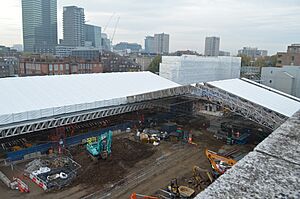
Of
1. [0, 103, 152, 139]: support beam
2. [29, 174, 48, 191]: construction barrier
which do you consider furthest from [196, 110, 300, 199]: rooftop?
[0, 103, 152, 139]: support beam

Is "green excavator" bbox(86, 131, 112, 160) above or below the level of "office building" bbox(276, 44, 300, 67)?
below

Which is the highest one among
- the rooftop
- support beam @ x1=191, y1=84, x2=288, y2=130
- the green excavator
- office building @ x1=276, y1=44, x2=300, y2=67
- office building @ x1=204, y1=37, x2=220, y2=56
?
office building @ x1=204, y1=37, x2=220, y2=56

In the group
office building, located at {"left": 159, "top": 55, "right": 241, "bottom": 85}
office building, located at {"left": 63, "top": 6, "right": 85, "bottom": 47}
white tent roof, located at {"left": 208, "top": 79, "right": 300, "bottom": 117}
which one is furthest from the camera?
office building, located at {"left": 63, "top": 6, "right": 85, "bottom": 47}

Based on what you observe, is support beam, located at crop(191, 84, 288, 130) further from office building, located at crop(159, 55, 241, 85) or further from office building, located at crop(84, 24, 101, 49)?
office building, located at crop(84, 24, 101, 49)

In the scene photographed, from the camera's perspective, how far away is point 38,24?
145500 mm

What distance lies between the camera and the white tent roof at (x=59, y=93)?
13570mm

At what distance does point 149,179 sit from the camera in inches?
470

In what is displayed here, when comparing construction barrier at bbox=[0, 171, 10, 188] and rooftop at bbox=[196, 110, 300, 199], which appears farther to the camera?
construction barrier at bbox=[0, 171, 10, 188]

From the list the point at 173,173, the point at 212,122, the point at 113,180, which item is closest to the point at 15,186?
the point at 113,180

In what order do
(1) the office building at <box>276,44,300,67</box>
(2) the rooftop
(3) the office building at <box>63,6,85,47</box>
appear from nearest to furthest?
(2) the rooftop → (1) the office building at <box>276,44,300,67</box> → (3) the office building at <box>63,6,85,47</box>

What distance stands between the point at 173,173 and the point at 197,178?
1.29 metres

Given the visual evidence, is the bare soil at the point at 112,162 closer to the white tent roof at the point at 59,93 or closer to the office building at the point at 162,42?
the white tent roof at the point at 59,93

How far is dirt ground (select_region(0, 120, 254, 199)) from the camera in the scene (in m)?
10.8

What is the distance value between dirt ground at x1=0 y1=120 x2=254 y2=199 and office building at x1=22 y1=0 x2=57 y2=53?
133 meters
